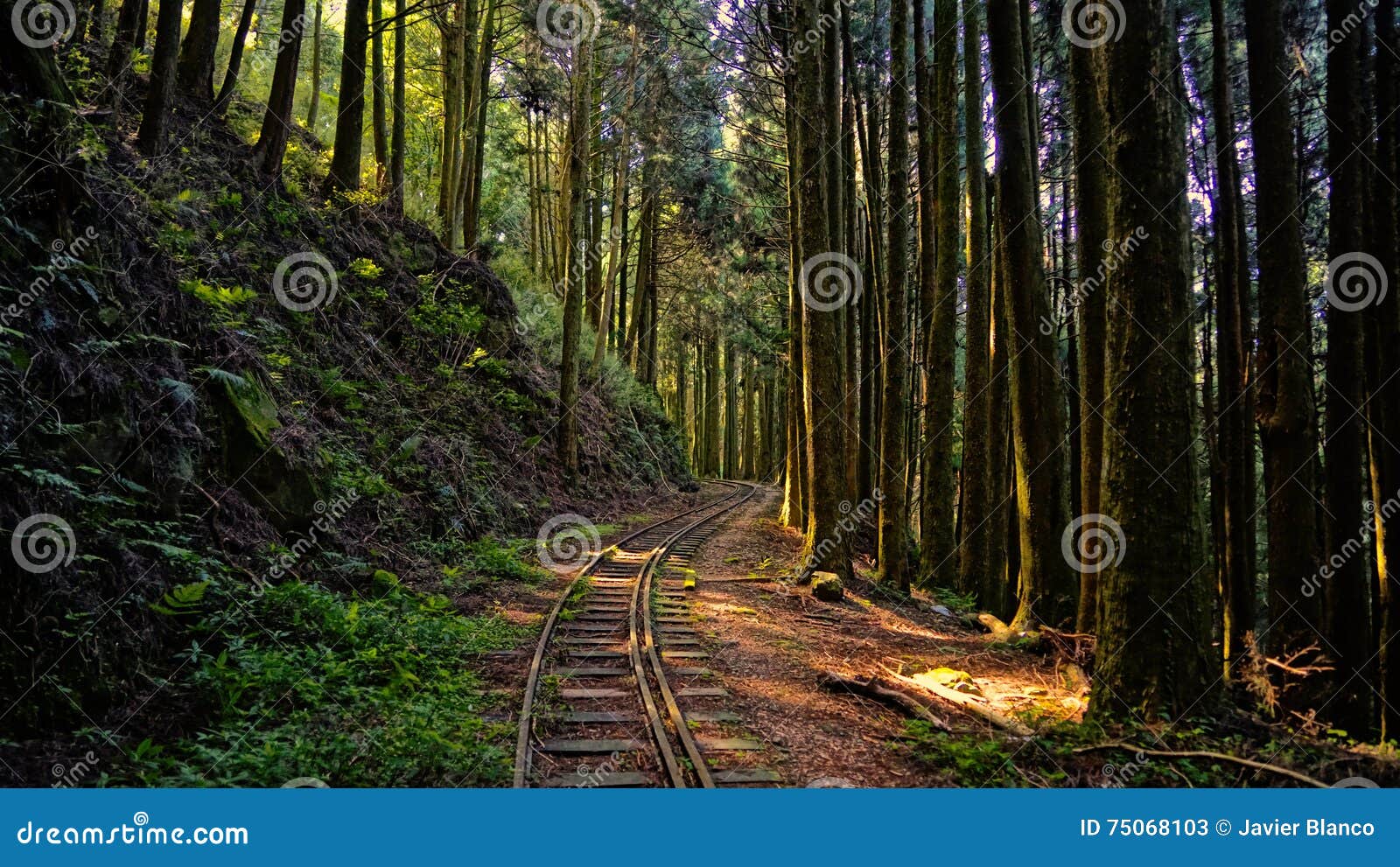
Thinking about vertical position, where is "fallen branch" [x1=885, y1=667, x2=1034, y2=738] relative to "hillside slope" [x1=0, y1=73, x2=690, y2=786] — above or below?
below

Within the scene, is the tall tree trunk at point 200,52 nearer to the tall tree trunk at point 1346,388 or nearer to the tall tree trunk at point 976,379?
the tall tree trunk at point 976,379

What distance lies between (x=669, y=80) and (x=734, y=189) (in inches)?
270

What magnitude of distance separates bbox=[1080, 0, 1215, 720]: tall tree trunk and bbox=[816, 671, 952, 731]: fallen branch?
1.33 metres

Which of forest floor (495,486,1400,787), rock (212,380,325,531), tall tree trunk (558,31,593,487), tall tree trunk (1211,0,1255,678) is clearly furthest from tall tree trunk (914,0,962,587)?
rock (212,380,325,531)

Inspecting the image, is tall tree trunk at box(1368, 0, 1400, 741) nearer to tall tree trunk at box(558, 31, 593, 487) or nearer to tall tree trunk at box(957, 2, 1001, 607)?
tall tree trunk at box(957, 2, 1001, 607)

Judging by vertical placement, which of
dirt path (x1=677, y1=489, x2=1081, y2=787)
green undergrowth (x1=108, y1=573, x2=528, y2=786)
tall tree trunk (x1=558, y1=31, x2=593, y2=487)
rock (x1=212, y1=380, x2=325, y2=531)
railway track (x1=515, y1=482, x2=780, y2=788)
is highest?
tall tree trunk (x1=558, y1=31, x2=593, y2=487)

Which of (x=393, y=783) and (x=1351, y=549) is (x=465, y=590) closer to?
(x=393, y=783)

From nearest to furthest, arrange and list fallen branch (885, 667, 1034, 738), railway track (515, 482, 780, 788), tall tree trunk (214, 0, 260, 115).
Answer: railway track (515, 482, 780, 788) → fallen branch (885, 667, 1034, 738) → tall tree trunk (214, 0, 260, 115)

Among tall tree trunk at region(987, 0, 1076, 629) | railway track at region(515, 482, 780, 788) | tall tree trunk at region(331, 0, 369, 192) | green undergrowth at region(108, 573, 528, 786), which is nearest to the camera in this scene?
green undergrowth at region(108, 573, 528, 786)

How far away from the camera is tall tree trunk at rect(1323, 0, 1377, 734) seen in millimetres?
7297

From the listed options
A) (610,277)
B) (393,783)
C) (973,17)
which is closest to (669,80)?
(610,277)

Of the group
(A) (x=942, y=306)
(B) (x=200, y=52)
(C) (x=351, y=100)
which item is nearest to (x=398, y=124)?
(C) (x=351, y=100)

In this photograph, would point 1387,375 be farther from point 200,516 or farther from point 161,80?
point 161,80

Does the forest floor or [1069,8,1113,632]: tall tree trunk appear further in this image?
[1069,8,1113,632]: tall tree trunk
